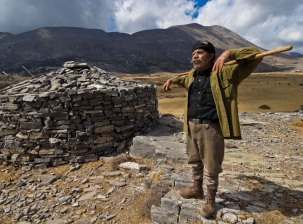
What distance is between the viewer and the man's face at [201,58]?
3.14 meters

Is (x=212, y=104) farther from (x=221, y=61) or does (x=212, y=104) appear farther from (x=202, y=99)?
(x=221, y=61)

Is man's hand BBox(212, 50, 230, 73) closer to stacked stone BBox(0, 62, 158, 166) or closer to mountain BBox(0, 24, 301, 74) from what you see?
stacked stone BBox(0, 62, 158, 166)

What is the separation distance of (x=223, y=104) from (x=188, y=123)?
2.21ft

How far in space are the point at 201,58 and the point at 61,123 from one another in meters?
5.32

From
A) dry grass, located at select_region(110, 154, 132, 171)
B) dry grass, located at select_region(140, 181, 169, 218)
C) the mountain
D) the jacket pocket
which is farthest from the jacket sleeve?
the mountain

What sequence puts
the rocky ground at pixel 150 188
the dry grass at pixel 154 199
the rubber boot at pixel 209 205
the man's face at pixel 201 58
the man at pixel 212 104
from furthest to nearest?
the dry grass at pixel 154 199 < the rocky ground at pixel 150 188 < the rubber boot at pixel 209 205 < the man's face at pixel 201 58 < the man at pixel 212 104

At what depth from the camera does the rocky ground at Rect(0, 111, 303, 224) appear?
367 centimetres

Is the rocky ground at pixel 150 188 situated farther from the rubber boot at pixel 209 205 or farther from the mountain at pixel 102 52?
the mountain at pixel 102 52

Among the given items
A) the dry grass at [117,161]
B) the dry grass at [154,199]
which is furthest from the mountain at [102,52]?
the dry grass at [154,199]

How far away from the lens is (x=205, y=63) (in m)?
3.19

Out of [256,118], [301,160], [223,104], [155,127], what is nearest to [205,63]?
[223,104]

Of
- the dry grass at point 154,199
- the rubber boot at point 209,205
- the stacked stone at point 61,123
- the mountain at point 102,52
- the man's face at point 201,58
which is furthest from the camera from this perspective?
the mountain at point 102,52

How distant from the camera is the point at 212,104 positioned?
3.19 metres

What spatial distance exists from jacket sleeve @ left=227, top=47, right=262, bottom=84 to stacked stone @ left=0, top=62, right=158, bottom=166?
4893mm
